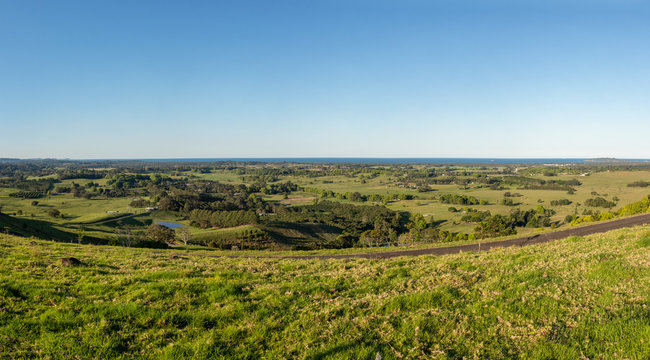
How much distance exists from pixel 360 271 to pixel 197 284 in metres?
6.58

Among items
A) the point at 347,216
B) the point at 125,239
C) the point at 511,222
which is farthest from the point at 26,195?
the point at 511,222

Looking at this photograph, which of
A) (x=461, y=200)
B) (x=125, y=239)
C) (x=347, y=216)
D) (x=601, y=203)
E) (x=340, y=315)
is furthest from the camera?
(x=461, y=200)

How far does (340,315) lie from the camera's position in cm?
829

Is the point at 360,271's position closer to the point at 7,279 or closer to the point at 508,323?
the point at 508,323

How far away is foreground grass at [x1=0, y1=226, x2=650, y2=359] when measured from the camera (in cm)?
645

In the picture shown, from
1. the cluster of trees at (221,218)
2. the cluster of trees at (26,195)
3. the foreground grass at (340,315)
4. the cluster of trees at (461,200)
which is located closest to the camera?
the foreground grass at (340,315)

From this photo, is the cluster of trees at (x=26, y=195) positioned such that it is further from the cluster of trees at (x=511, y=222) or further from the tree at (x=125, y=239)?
the cluster of trees at (x=511, y=222)

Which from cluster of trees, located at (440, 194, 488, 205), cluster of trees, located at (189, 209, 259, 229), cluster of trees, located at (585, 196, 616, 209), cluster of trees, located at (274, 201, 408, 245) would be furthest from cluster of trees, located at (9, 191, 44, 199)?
cluster of trees, located at (585, 196, 616, 209)

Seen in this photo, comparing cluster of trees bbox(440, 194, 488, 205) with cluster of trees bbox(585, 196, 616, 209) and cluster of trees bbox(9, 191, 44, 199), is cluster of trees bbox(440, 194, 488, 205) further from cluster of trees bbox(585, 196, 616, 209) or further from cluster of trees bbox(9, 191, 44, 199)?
cluster of trees bbox(9, 191, 44, 199)

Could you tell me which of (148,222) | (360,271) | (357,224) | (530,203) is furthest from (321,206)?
(360,271)

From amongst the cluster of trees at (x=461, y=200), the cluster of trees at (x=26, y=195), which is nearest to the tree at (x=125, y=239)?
the cluster of trees at (x=26, y=195)

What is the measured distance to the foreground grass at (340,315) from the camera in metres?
6.45

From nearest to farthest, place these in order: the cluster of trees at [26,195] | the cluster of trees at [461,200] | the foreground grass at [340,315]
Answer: the foreground grass at [340,315]
the cluster of trees at [461,200]
the cluster of trees at [26,195]

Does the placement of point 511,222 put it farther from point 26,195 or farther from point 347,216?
point 26,195
